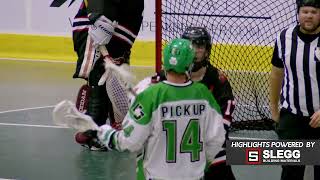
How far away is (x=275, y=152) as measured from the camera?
4137 mm

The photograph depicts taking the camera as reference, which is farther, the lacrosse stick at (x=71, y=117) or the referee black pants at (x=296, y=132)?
the referee black pants at (x=296, y=132)

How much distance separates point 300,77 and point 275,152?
16.6 inches

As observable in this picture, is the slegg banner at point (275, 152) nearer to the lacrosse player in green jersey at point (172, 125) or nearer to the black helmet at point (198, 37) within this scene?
the black helmet at point (198, 37)

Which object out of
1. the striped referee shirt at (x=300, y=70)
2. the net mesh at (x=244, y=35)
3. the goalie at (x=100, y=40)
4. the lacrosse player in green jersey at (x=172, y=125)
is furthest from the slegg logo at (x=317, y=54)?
the net mesh at (x=244, y=35)

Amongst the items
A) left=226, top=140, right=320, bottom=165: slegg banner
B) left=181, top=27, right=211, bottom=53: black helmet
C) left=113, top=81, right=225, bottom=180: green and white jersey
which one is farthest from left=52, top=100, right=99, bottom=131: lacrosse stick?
left=226, top=140, right=320, bottom=165: slegg banner

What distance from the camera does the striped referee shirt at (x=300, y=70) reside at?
4.05 metres

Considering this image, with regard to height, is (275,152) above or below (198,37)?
below

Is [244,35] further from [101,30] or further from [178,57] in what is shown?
[178,57]

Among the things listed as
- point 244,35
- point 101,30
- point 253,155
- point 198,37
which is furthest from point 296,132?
point 244,35

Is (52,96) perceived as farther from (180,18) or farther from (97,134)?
(97,134)

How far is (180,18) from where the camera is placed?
23.1 ft

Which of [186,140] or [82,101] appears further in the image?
[82,101]

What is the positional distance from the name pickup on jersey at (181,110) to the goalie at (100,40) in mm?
2447

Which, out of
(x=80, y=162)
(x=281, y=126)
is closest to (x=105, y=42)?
(x=80, y=162)
